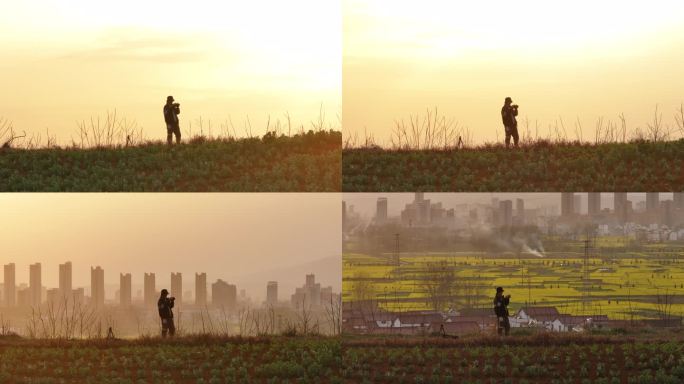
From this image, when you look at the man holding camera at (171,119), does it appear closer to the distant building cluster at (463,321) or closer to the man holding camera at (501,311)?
the distant building cluster at (463,321)

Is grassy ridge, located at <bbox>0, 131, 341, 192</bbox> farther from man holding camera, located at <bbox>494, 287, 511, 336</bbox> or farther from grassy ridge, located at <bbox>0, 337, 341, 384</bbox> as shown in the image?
man holding camera, located at <bbox>494, 287, 511, 336</bbox>

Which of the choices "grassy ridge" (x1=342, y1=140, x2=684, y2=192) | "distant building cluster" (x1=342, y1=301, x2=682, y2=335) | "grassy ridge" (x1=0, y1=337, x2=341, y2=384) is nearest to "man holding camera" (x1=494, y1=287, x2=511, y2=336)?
"distant building cluster" (x1=342, y1=301, x2=682, y2=335)

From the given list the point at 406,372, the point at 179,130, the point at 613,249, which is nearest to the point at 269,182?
the point at 179,130

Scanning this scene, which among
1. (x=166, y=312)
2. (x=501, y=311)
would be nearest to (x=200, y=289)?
(x=166, y=312)

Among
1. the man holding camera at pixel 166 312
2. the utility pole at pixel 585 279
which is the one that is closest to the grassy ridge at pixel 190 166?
the man holding camera at pixel 166 312

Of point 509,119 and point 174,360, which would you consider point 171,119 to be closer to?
point 174,360

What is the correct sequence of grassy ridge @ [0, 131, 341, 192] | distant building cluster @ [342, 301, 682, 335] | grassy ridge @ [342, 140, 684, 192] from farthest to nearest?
1. grassy ridge @ [342, 140, 684, 192]
2. grassy ridge @ [0, 131, 341, 192]
3. distant building cluster @ [342, 301, 682, 335]
